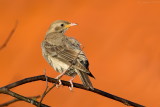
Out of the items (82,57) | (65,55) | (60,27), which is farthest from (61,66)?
(60,27)

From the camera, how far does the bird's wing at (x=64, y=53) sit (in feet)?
14.9

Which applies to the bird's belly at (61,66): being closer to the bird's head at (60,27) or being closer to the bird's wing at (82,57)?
the bird's wing at (82,57)

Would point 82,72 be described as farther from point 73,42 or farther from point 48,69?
point 48,69

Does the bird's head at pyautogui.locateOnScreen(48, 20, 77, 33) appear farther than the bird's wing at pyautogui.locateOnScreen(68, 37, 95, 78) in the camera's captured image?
Yes

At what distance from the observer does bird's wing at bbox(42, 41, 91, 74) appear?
455cm

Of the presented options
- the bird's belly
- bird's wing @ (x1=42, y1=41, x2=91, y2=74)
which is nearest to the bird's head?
bird's wing @ (x1=42, y1=41, x2=91, y2=74)

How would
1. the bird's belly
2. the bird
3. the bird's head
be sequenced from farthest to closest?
1. the bird's head
2. the bird's belly
3. the bird

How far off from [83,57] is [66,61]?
8.2 inches

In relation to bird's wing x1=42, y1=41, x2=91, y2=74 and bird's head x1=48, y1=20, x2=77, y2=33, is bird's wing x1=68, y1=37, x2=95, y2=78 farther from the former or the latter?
bird's head x1=48, y1=20, x2=77, y2=33

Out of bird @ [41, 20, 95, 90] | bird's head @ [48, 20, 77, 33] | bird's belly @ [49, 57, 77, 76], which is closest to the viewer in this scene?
bird @ [41, 20, 95, 90]

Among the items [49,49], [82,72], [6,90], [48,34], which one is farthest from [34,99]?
[48,34]

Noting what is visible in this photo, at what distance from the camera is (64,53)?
16.3ft

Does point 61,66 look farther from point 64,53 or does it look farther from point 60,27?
point 60,27

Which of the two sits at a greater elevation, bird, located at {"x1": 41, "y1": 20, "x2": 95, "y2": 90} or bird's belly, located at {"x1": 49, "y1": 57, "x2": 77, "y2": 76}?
bird, located at {"x1": 41, "y1": 20, "x2": 95, "y2": 90}
